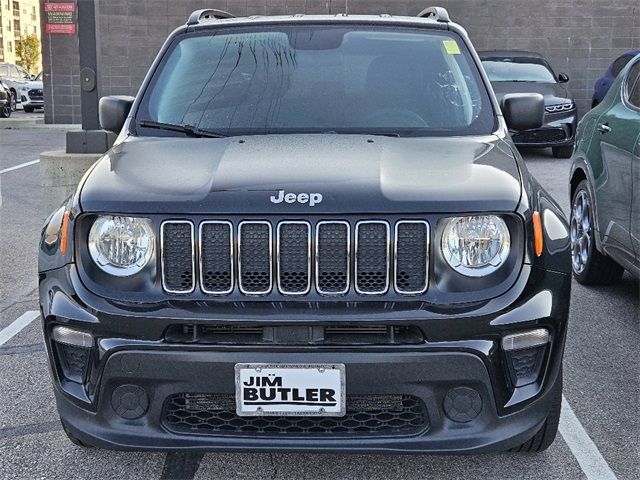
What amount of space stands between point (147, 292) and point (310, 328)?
1.79ft

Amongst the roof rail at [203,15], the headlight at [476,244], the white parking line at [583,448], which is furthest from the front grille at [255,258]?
the roof rail at [203,15]

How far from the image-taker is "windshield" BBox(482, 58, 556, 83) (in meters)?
13.5

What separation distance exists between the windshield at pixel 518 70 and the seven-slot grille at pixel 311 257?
1108 cm

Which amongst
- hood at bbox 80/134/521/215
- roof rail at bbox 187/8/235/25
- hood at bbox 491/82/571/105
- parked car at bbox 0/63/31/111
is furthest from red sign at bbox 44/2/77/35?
hood at bbox 80/134/521/215

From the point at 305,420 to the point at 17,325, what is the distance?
297 cm

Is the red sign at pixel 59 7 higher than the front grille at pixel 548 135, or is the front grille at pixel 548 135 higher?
the red sign at pixel 59 7

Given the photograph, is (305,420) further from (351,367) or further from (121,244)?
(121,244)

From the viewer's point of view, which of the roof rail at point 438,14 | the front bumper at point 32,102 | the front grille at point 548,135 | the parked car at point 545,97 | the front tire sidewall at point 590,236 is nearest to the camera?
the roof rail at point 438,14

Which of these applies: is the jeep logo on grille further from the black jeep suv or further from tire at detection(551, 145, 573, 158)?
tire at detection(551, 145, 573, 158)

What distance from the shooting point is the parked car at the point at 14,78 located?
31.3 m

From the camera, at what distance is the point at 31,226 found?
827 centimetres

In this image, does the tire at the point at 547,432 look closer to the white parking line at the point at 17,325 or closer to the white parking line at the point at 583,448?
the white parking line at the point at 583,448

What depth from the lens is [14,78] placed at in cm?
3241

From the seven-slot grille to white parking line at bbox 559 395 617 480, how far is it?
44.3 inches
